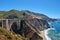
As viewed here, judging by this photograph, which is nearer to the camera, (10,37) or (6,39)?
(6,39)

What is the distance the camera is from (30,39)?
269 feet

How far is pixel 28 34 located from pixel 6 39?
42.2m

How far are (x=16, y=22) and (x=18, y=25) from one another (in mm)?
2133

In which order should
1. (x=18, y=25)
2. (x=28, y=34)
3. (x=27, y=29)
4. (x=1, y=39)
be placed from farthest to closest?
(x=18, y=25) < (x=27, y=29) < (x=28, y=34) < (x=1, y=39)

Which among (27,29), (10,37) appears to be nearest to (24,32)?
(27,29)

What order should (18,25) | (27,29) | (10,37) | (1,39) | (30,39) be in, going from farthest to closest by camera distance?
(18,25) < (27,29) < (30,39) < (10,37) < (1,39)

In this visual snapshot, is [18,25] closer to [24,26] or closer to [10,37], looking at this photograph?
[24,26]

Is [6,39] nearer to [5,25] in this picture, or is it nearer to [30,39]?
[5,25]

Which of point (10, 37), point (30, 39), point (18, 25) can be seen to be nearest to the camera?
point (10, 37)

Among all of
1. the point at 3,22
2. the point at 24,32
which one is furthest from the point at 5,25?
the point at 24,32

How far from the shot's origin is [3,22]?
73.7 meters

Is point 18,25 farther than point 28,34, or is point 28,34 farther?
point 18,25

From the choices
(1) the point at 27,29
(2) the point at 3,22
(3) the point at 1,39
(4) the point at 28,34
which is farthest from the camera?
(1) the point at 27,29

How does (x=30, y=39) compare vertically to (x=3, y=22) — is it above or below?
below
